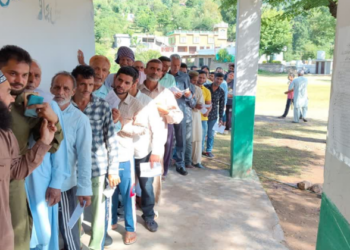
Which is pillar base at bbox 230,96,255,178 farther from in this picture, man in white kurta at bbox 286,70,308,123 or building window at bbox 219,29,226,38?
building window at bbox 219,29,226,38

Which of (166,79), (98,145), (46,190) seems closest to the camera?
(46,190)

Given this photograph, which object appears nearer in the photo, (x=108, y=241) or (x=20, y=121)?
(x=20, y=121)

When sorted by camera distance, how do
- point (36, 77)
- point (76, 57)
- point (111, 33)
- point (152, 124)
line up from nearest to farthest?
point (36, 77) → point (152, 124) → point (76, 57) → point (111, 33)

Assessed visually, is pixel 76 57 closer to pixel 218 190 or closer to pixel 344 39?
pixel 218 190

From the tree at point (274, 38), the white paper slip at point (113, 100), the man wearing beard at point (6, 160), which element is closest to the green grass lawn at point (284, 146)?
the white paper slip at point (113, 100)

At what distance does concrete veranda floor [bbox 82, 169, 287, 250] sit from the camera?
336 cm

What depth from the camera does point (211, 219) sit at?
388cm

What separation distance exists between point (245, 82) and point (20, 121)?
3779 millimetres

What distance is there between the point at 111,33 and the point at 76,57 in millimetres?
70013

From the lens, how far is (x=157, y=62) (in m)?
3.99

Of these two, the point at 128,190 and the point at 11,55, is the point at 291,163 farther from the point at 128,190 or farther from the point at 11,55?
the point at 11,55

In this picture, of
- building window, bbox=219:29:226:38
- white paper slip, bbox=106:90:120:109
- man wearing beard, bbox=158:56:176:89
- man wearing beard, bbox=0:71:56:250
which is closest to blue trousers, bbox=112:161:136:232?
white paper slip, bbox=106:90:120:109

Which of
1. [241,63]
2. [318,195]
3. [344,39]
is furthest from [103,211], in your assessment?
[318,195]

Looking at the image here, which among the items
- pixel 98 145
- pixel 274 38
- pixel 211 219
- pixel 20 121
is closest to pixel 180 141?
pixel 211 219
